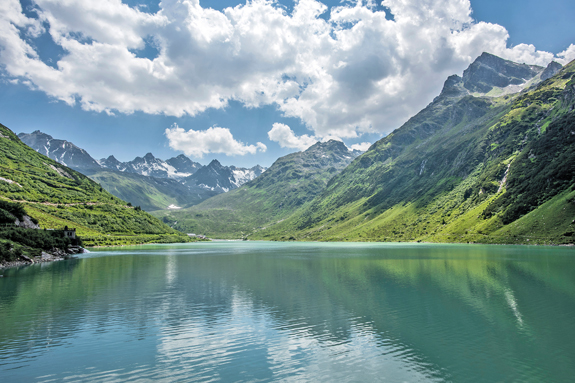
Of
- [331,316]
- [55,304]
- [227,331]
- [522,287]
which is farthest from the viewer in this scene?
[522,287]

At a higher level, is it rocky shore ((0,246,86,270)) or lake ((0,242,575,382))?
rocky shore ((0,246,86,270))

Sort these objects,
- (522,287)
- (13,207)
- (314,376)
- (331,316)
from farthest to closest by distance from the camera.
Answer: (13,207) → (522,287) → (331,316) → (314,376)

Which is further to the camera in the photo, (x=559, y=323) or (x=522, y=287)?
(x=522, y=287)

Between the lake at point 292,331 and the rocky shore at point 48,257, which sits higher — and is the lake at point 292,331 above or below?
below

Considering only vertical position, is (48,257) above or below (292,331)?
above

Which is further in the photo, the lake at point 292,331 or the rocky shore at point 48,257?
the rocky shore at point 48,257

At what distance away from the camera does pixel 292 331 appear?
1191 inches

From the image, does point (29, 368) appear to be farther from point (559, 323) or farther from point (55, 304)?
point (559, 323)

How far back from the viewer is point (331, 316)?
117 feet

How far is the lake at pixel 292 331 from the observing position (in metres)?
21.2

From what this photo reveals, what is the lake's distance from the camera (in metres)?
21.2

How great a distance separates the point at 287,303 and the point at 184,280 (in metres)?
30.1

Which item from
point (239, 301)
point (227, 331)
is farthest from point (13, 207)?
point (227, 331)

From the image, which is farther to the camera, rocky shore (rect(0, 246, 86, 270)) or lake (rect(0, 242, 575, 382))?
rocky shore (rect(0, 246, 86, 270))
